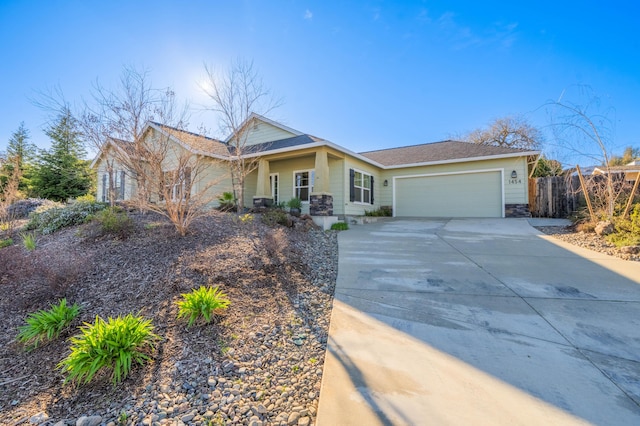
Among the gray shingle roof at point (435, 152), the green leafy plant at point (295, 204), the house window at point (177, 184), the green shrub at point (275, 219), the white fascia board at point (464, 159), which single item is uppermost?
the gray shingle roof at point (435, 152)

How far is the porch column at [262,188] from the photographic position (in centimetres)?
1164

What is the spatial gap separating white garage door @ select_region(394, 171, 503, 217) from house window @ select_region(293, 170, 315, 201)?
5033 mm

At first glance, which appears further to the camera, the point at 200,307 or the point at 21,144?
the point at 21,144

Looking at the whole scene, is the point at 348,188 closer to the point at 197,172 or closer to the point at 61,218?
the point at 197,172

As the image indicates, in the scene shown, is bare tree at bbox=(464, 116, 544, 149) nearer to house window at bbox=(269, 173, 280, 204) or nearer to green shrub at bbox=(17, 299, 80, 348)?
house window at bbox=(269, 173, 280, 204)

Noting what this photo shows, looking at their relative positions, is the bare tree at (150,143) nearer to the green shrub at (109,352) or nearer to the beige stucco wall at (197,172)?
the beige stucco wall at (197,172)

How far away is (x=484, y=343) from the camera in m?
2.61

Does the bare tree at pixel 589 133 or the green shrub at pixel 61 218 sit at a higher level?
the bare tree at pixel 589 133

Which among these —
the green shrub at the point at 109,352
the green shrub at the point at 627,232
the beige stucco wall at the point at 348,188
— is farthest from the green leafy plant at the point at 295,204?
the green shrub at the point at 627,232

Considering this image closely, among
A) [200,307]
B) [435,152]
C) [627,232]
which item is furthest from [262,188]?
[627,232]

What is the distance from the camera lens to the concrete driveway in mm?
1812

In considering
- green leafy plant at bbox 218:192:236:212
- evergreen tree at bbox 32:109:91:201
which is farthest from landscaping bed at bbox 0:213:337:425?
evergreen tree at bbox 32:109:91:201

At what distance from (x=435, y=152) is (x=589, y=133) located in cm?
717

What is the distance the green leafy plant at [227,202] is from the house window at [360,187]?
4916mm
